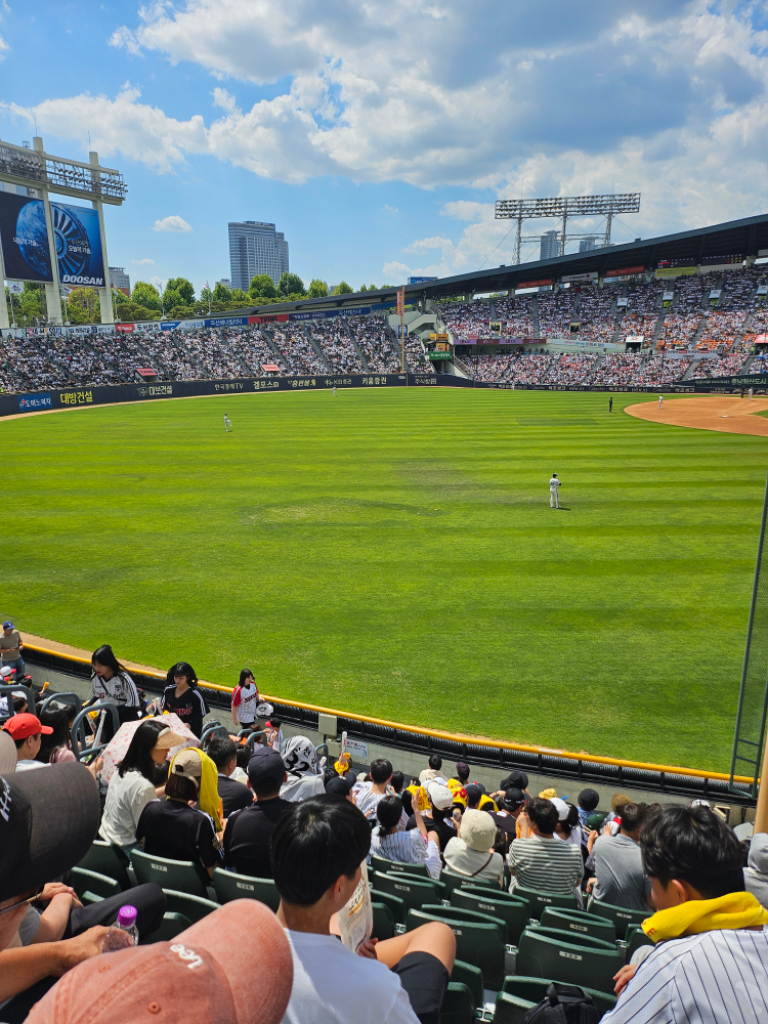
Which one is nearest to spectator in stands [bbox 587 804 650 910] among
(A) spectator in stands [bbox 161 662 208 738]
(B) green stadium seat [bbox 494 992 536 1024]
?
(B) green stadium seat [bbox 494 992 536 1024]

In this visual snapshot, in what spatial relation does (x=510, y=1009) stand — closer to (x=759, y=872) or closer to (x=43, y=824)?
(x=759, y=872)

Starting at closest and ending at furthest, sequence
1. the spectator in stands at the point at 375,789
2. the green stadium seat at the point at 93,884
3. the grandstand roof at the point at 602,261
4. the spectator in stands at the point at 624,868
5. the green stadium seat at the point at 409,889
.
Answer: the green stadium seat at the point at 93,884, the green stadium seat at the point at 409,889, the spectator in stands at the point at 624,868, the spectator in stands at the point at 375,789, the grandstand roof at the point at 602,261

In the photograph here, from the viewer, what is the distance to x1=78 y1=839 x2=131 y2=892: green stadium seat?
179 inches

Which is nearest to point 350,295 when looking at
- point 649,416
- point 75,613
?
point 649,416

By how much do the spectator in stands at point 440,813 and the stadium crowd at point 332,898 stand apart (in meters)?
0.02

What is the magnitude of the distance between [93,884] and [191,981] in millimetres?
3595

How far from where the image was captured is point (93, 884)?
4.11 metres

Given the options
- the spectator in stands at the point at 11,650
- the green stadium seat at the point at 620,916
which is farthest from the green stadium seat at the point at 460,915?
the spectator in stands at the point at 11,650

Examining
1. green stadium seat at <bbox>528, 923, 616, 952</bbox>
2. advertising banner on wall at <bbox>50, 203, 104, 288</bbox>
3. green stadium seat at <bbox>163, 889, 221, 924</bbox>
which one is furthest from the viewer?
advertising banner on wall at <bbox>50, 203, 104, 288</bbox>

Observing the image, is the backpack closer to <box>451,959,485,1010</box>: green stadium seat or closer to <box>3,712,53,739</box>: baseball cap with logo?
<box>451,959,485,1010</box>: green stadium seat

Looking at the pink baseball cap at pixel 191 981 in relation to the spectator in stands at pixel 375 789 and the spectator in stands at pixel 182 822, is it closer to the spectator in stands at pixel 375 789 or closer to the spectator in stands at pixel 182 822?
the spectator in stands at pixel 182 822

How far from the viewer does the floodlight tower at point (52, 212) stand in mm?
62812

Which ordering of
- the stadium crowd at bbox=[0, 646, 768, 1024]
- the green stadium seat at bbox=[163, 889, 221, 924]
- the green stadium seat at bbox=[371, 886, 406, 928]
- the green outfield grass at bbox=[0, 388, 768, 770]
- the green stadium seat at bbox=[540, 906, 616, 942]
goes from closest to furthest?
1. the stadium crowd at bbox=[0, 646, 768, 1024]
2. the green stadium seat at bbox=[163, 889, 221, 924]
3. the green stadium seat at bbox=[540, 906, 616, 942]
4. the green stadium seat at bbox=[371, 886, 406, 928]
5. the green outfield grass at bbox=[0, 388, 768, 770]

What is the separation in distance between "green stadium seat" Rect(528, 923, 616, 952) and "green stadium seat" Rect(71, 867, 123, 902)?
263 cm
